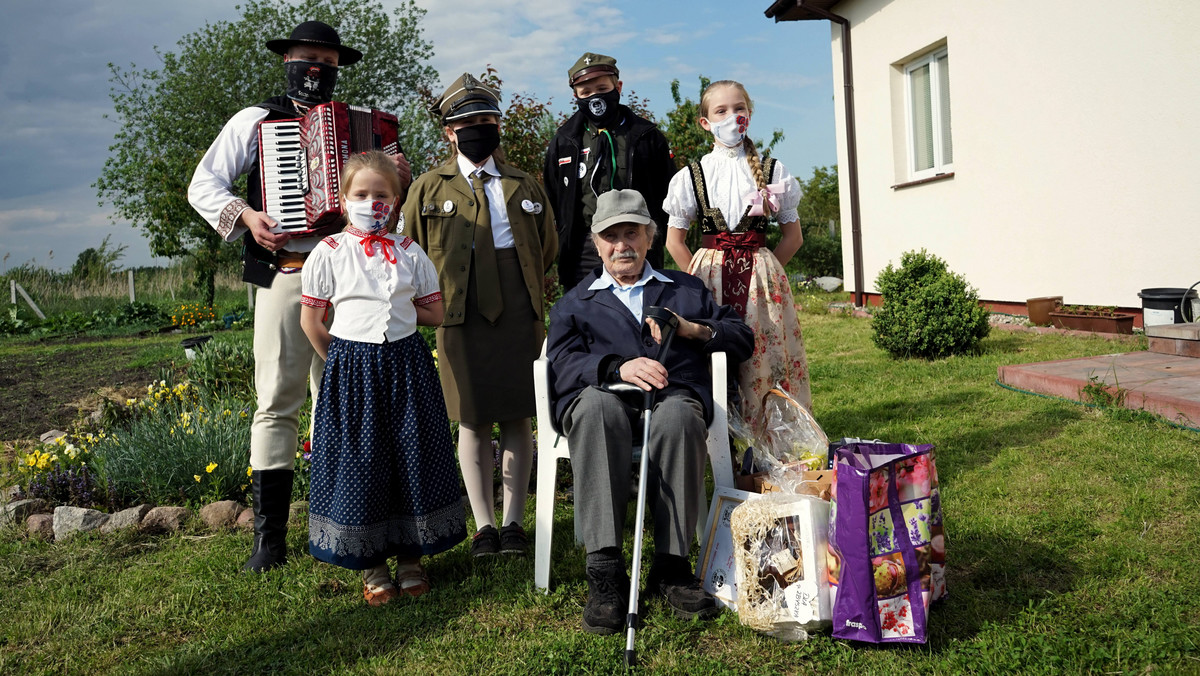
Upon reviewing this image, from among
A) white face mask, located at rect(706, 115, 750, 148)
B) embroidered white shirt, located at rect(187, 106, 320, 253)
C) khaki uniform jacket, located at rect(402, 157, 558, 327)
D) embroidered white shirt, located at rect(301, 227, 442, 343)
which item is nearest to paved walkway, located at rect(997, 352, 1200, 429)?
white face mask, located at rect(706, 115, 750, 148)

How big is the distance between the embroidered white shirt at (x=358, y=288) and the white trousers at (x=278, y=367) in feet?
1.18

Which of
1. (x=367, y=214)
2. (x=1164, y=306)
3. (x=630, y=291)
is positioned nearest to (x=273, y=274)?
(x=367, y=214)

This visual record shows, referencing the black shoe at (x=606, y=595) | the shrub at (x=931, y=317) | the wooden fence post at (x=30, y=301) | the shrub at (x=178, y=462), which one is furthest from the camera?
the wooden fence post at (x=30, y=301)

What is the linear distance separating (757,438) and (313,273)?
6.24ft

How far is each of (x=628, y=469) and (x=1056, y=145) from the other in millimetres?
6302

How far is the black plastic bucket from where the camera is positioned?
605 cm

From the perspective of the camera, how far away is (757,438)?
3430mm

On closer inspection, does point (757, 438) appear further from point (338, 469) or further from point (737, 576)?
point (338, 469)

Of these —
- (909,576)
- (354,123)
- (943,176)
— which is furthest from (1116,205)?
(354,123)

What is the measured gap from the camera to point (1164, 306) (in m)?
6.14

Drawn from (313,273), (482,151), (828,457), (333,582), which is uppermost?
(482,151)

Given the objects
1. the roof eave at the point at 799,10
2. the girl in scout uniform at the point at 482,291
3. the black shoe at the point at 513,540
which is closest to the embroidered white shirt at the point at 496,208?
the girl in scout uniform at the point at 482,291

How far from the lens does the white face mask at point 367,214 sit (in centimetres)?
319

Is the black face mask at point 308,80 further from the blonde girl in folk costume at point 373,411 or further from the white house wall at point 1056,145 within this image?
the white house wall at point 1056,145
